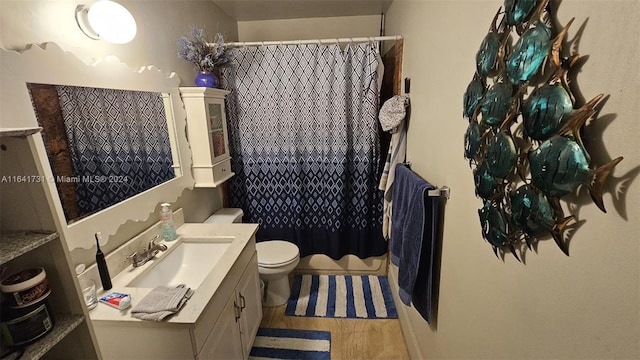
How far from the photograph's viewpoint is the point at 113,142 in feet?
4.09

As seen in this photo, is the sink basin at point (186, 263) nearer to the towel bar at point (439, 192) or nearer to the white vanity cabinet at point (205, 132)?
the white vanity cabinet at point (205, 132)

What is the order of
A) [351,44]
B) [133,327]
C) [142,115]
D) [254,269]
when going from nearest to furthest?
[133,327]
[142,115]
[254,269]
[351,44]

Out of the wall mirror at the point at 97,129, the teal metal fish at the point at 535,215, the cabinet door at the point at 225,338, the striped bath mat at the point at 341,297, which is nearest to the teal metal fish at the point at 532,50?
the teal metal fish at the point at 535,215

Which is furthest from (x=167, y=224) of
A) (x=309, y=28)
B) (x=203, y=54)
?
(x=309, y=28)

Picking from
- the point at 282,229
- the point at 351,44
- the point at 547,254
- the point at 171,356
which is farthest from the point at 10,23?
the point at 282,229

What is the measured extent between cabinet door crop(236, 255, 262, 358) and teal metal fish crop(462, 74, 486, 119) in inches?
51.7

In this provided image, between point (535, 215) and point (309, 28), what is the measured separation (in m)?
2.60

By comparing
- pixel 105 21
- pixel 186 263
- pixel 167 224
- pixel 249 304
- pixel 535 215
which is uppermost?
pixel 105 21

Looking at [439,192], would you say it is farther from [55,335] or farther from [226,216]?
[226,216]

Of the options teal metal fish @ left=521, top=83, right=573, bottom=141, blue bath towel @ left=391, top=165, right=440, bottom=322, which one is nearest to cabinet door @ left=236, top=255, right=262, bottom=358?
blue bath towel @ left=391, top=165, right=440, bottom=322

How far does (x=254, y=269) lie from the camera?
1.74 meters

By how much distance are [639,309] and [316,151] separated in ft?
6.42

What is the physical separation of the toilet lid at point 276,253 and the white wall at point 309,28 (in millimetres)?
1903

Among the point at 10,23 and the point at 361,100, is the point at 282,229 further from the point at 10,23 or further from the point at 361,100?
the point at 10,23
